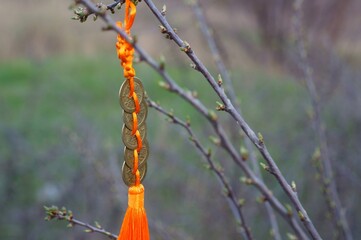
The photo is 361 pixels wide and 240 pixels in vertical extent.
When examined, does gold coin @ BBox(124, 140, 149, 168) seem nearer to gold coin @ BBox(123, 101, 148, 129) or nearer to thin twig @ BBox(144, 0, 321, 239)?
gold coin @ BBox(123, 101, 148, 129)

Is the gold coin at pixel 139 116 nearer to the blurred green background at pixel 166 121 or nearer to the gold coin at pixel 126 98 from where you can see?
the gold coin at pixel 126 98

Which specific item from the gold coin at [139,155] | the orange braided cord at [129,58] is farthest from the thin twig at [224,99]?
the gold coin at [139,155]

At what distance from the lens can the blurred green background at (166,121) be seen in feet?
10.7

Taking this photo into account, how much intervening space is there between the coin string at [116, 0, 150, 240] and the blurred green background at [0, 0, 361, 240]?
143 mm

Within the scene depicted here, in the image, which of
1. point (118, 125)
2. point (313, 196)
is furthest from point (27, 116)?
point (313, 196)

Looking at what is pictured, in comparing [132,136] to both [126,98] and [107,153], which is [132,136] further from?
[107,153]

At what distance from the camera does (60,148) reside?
4.17 metres

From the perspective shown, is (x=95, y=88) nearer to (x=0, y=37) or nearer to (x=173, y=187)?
(x=0, y=37)

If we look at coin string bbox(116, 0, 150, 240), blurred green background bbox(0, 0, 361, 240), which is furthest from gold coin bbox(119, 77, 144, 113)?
blurred green background bbox(0, 0, 361, 240)

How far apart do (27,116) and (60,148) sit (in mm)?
1711

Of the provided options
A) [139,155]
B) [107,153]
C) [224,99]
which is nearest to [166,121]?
[139,155]

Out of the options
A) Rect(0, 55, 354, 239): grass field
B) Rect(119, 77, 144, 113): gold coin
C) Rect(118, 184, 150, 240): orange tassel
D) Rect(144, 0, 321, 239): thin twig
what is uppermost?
Rect(0, 55, 354, 239): grass field

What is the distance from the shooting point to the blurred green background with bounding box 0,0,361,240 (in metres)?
3.26

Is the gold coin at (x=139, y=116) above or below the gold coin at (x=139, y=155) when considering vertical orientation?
above
